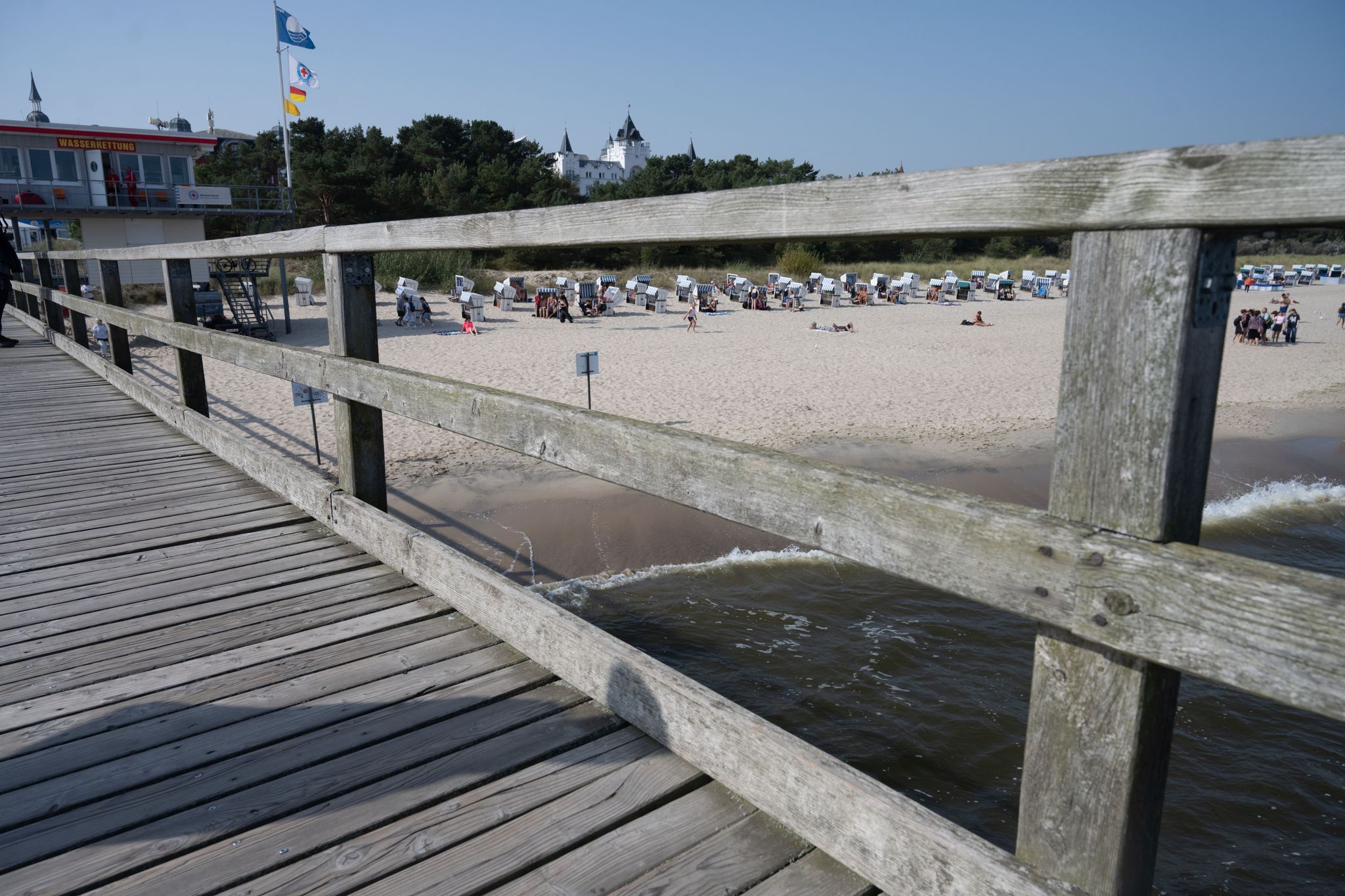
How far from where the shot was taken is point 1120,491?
1.18m

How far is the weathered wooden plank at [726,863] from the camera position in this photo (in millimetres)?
1647

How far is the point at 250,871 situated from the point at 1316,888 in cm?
625

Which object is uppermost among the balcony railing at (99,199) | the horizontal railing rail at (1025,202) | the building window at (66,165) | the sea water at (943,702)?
the building window at (66,165)

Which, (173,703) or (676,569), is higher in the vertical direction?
(173,703)

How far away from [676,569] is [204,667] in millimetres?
7003

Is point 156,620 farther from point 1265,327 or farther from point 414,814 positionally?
point 1265,327

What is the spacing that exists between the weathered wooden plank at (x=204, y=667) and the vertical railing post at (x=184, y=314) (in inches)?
137

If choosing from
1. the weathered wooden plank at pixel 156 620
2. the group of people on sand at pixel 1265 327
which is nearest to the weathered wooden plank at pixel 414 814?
the weathered wooden plank at pixel 156 620

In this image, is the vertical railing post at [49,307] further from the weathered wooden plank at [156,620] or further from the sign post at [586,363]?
the weathered wooden plank at [156,620]

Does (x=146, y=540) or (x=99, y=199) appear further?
(x=99, y=199)

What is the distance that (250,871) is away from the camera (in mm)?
1703

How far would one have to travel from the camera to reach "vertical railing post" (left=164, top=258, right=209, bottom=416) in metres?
5.56

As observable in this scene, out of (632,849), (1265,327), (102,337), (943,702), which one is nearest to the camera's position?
(632,849)

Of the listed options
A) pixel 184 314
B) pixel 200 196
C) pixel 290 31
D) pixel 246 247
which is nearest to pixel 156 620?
pixel 246 247
